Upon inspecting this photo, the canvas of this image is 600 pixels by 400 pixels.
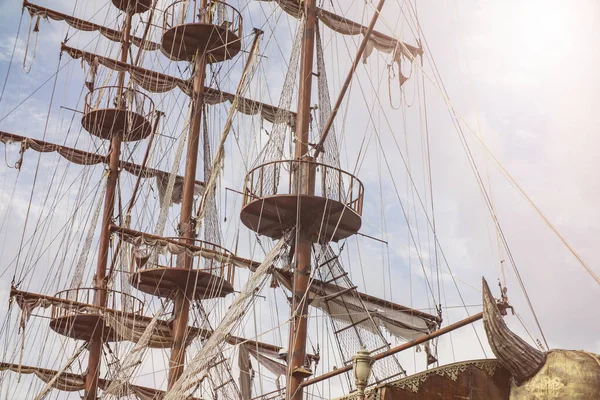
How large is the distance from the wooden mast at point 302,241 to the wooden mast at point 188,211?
668cm

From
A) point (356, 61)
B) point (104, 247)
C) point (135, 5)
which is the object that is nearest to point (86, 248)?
point (104, 247)

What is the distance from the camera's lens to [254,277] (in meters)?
19.8

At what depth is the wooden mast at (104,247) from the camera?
30.8m

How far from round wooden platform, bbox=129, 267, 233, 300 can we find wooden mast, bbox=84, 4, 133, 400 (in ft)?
11.5

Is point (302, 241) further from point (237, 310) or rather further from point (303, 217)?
point (237, 310)

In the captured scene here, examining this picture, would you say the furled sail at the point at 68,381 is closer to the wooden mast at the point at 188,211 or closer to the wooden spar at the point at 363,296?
the wooden mast at the point at 188,211

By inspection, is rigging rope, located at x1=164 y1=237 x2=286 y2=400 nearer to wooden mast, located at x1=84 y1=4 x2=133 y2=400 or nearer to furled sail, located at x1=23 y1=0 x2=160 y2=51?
wooden mast, located at x1=84 y1=4 x2=133 y2=400

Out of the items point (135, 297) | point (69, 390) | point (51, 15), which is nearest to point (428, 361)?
point (135, 297)

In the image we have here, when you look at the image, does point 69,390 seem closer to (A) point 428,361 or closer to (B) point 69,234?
(B) point 69,234

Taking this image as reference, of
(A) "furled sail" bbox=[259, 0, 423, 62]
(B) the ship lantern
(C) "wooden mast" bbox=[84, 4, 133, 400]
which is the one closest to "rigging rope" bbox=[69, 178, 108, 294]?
(C) "wooden mast" bbox=[84, 4, 133, 400]

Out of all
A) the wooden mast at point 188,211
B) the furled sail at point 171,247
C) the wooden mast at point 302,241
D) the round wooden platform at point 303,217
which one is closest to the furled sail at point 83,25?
the wooden mast at point 188,211

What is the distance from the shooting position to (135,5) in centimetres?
3709

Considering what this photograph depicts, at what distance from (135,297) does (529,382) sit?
1958cm

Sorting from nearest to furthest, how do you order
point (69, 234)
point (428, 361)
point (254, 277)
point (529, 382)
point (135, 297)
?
1. point (529, 382)
2. point (254, 277)
3. point (428, 361)
4. point (135, 297)
5. point (69, 234)
